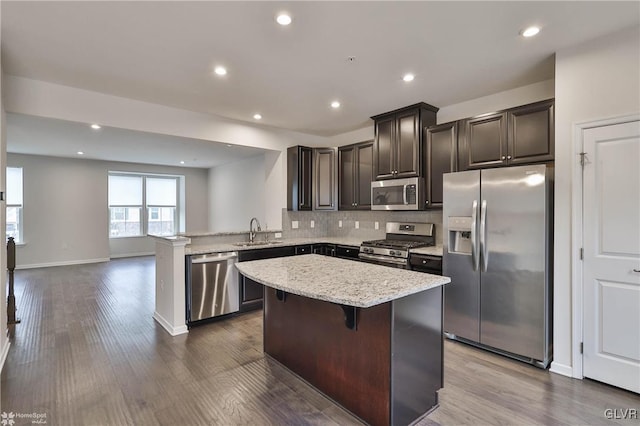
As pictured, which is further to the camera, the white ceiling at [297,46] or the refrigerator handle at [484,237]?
the refrigerator handle at [484,237]

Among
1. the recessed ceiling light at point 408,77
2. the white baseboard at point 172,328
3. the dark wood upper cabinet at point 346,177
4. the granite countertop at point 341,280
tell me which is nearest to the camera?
the granite countertop at point 341,280

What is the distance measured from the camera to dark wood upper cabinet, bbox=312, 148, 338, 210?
5164mm

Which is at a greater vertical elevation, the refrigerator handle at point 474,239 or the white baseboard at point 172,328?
the refrigerator handle at point 474,239

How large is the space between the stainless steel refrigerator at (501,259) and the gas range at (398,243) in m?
0.56

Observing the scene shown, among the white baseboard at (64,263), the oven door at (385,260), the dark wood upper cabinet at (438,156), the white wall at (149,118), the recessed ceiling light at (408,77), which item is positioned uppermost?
the recessed ceiling light at (408,77)

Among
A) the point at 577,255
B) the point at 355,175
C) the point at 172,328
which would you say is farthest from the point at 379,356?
the point at 355,175

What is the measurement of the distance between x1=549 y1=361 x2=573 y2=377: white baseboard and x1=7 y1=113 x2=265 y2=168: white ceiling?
454 cm

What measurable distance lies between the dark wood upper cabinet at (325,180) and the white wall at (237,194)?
1.70 meters

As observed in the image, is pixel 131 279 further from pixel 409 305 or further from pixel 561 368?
pixel 561 368

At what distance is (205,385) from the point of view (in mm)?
2459

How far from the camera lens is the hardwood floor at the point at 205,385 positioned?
2074mm

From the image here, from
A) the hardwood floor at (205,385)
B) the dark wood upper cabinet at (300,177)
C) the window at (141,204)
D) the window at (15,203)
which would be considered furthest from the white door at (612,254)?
the window at (15,203)

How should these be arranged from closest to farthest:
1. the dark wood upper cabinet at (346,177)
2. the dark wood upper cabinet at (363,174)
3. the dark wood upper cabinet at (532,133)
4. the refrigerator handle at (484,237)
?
the dark wood upper cabinet at (532,133)
the refrigerator handle at (484,237)
the dark wood upper cabinet at (363,174)
the dark wood upper cabinet at (346,177)

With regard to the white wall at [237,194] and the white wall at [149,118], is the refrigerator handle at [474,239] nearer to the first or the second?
the white wall at [149,118]
